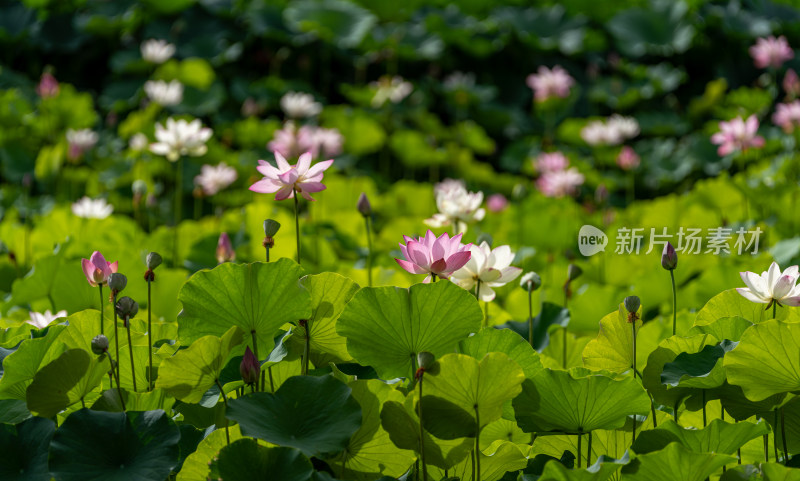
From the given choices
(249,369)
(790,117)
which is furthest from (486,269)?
(790,117)

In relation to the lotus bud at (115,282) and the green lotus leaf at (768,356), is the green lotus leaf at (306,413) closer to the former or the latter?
the lotus bud at (115,282)

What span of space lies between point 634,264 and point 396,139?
6.07 ft

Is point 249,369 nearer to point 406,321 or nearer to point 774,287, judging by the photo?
point 406,321

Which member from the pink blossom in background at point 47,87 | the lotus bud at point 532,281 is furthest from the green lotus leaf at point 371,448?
the pink blossom in background at point 47,87

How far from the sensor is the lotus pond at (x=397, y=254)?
80cm

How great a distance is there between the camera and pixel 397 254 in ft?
5.05

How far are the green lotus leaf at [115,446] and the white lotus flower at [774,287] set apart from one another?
65 centimetres

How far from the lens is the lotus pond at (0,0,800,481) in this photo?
0.80 m

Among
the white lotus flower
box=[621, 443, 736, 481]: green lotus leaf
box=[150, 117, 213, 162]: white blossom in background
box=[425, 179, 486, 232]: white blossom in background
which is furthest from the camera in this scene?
box=[150, 117, 213, 162]: white blossom in background

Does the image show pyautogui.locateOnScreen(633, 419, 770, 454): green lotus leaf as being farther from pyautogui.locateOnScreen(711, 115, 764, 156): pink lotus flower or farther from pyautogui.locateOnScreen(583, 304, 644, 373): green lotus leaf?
pyautogui.locateOnScreen(711, 115, 764, 156): pink lotus flower

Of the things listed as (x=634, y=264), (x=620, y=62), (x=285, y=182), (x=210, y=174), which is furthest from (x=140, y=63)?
(x=285, y=182)

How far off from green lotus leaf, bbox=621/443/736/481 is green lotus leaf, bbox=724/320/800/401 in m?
0.12

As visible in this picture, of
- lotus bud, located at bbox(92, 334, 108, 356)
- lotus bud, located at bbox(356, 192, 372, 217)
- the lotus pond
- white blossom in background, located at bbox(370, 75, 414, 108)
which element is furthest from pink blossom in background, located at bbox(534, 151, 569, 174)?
lotus bud, located at bbox(92, 334, 108, 356)

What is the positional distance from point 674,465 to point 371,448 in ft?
1.00
